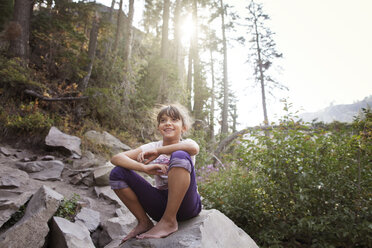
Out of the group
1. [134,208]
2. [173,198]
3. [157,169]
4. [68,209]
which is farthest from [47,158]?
[173,198]

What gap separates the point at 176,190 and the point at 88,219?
1.87m

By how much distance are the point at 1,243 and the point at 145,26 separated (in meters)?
20.7

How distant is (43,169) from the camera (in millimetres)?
4648

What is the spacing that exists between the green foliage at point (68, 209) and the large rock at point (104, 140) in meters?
3.20

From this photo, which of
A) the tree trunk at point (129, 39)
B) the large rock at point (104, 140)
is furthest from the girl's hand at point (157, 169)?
the tree trunk at point (129, 39)

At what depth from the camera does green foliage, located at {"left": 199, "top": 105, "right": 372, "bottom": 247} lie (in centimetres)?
288

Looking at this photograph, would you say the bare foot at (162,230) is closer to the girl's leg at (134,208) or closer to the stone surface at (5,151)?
the girl's leg at (134,208)

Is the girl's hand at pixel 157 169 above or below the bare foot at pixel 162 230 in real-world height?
above

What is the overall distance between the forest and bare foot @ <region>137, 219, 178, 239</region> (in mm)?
1678

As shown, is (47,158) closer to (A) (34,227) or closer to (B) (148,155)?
(A) (34,227)

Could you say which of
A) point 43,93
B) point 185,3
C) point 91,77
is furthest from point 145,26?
point 43,93

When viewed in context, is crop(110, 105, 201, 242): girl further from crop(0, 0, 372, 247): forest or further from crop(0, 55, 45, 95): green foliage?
crop(0, 55, 45, 95): green foliage

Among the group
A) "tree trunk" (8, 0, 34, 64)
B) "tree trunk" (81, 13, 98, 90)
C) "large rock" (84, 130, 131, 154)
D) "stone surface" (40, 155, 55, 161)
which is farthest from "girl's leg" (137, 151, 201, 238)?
"tree trunk" (8, 0, 34, 64)

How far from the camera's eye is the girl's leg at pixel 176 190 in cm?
189
